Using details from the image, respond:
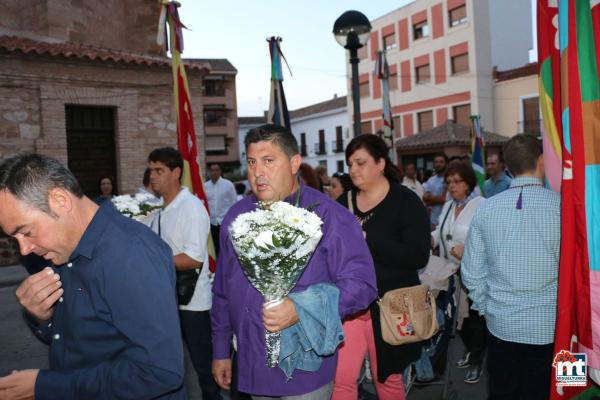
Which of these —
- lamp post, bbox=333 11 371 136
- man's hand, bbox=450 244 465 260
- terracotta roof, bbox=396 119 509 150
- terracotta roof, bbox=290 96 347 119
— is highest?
terracotta roof, bbox=290 96 347 119

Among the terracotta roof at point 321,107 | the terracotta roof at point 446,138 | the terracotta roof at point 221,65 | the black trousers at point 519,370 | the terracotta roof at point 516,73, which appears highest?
the terracotta roof at point 221,65

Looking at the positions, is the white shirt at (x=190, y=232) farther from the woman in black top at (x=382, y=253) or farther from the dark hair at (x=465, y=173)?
the dark hair at (x=465, y=173)

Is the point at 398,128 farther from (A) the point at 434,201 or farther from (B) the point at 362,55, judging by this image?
(A) the point at 434,201

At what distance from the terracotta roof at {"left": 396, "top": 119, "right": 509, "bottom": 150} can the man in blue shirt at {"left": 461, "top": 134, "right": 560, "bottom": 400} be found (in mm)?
29541

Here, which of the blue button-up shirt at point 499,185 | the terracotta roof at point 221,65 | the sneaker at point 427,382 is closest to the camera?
the sneaker at point 427,382

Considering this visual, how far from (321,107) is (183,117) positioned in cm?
4762

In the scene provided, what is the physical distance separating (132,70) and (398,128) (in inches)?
1176

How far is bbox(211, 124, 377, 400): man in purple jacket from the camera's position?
2.39 m

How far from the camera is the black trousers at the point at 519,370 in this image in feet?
9.93

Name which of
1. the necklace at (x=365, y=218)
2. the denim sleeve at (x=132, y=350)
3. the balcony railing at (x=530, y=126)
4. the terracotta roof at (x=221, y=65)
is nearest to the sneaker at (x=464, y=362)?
the necklace at (x=365, y=218)

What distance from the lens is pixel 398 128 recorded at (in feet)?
134

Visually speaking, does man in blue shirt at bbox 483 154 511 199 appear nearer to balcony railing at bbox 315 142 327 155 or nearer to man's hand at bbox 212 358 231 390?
man's hand at bbox 212 358 231 390

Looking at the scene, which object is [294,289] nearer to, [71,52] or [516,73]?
[71,52]

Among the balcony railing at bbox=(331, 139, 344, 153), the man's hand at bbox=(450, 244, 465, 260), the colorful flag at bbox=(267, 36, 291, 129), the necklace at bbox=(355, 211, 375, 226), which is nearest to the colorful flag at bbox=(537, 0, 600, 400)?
the necklace at bbox=(355, 211, 375, 226)
